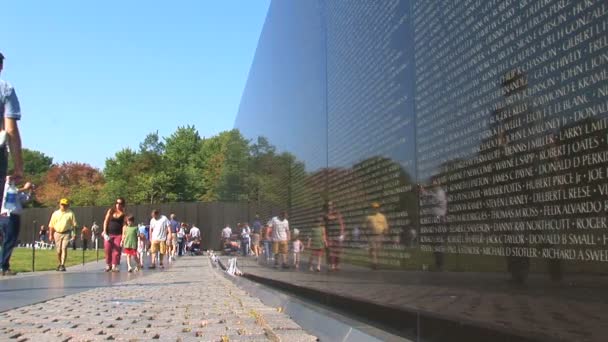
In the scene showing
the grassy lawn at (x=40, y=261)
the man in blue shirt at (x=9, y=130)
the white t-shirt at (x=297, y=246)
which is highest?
the man in blue shirt at (x=9, y=130)

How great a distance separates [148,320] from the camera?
5.68 meters

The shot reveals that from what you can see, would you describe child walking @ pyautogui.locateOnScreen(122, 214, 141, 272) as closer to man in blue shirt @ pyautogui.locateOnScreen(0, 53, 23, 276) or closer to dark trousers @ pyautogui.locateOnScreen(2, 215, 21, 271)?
dark trousers @ pyautogui.locateOnScreen(2, 215, 21, 271)

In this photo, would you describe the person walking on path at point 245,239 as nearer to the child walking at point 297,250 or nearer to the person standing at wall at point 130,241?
the person standing at wall at point 130,241

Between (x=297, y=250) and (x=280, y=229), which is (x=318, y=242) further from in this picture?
(x=280, y=229)

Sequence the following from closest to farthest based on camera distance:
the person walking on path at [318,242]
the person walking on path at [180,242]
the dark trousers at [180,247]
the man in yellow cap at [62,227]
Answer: the person walking on path at [318,242], the man in yellow cap at [62,227], the person walking on path at [180,242], the dark trousers at [180,247]

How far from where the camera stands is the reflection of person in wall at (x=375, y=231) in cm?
464

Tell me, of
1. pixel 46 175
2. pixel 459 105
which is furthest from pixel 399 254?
pixel 46 175

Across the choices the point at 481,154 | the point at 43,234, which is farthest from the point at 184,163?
the point at 481,154

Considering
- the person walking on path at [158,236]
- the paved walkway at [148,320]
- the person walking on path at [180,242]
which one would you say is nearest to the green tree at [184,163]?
the person walking on path at [180,242]

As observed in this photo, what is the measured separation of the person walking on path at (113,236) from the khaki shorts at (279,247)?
7.01m

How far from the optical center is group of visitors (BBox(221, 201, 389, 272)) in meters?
4.81

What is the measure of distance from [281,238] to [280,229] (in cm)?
26

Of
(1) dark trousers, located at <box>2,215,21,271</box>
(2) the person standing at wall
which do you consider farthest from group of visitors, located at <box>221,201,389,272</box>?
(2) the person standing at wall

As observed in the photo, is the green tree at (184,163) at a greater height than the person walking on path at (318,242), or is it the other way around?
the green tree at (184,163)
